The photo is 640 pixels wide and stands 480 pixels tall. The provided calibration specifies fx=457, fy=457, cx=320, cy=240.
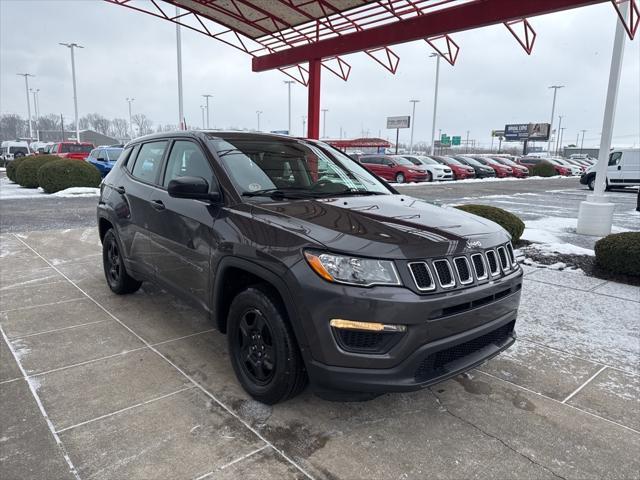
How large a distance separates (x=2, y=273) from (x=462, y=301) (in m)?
5.95

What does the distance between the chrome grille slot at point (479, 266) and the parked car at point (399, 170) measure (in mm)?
22438

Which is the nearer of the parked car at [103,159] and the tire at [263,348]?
the tire at [263,348]

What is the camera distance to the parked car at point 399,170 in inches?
980

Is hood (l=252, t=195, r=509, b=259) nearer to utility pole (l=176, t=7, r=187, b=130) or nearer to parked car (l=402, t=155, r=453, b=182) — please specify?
utility pole (l=176, t=7, r=187, b=130)

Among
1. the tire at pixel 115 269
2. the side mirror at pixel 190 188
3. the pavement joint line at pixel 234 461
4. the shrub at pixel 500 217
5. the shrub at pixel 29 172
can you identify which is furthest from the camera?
the shrub at pixel 29 172

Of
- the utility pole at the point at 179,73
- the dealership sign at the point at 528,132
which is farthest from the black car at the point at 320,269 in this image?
the dealership sign at the point at 528,132

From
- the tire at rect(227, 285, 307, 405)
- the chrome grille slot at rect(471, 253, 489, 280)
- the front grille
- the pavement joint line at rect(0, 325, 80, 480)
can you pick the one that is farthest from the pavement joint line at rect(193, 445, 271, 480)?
the chrome grille slot at rect(471, 253, 489, 280)

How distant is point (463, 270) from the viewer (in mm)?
2578

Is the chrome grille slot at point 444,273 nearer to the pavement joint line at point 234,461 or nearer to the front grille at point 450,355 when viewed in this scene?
the front grille at point 450,355

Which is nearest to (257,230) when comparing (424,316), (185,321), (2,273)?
(424,316)

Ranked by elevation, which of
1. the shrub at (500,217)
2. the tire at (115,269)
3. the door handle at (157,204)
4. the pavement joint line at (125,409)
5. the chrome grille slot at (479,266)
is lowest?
the pavement joint line at (125,409)

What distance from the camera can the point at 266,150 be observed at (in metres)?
3.71

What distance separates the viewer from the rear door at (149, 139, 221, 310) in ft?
10.7

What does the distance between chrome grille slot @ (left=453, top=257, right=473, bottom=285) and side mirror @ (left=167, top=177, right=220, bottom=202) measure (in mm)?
1693
